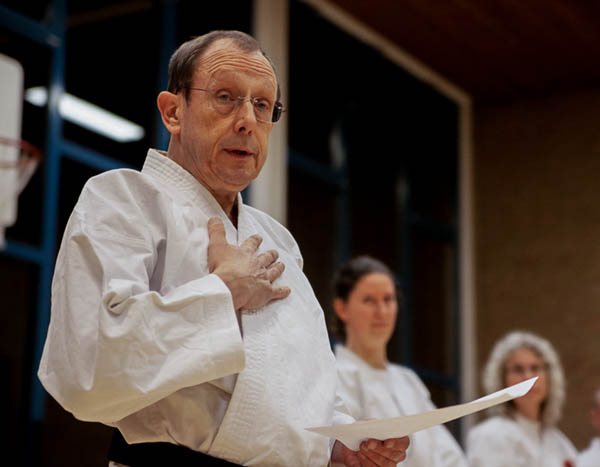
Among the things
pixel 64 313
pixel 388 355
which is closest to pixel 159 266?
pixel 64 313

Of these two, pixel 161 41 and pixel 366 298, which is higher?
pixel 161 41

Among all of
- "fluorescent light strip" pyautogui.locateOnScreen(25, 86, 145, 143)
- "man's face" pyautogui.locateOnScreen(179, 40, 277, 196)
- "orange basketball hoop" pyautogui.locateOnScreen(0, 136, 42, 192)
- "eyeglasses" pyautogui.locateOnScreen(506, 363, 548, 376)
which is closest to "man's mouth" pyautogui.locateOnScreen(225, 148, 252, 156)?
"man's face" pyautogui.locateOnScreen(179, 40, 277, 196)

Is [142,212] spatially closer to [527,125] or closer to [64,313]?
[64,313]

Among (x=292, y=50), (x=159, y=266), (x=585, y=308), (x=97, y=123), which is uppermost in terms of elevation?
(x=292, y=50)

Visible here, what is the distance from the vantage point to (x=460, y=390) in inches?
326

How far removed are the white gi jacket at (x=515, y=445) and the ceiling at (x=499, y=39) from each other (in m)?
3.28

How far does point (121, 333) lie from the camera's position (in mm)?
1470

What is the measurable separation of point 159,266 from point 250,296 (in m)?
0.17

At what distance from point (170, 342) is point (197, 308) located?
75 mm

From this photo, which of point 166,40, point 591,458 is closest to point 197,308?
point 591,458

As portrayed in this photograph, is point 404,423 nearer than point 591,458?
Yes

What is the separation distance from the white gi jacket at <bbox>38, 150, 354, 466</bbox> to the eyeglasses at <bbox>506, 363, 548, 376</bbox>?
3594 mm

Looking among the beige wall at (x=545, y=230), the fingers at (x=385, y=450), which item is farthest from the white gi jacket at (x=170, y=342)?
the beige wall at (x=545, y=230)

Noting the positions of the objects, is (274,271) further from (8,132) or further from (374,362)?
(8,132)
